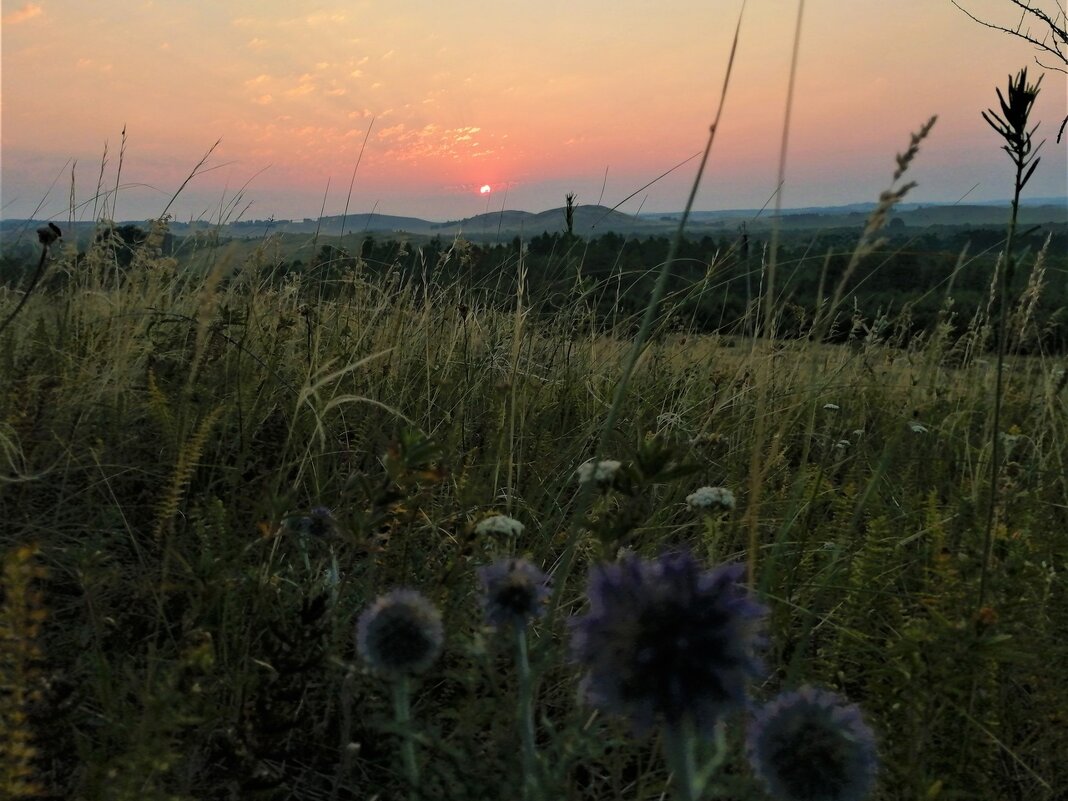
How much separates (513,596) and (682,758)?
36 centimetres

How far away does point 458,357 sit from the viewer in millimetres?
3938

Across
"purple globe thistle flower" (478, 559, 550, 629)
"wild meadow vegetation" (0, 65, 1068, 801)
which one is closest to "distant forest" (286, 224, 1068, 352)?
"wild meadow vegetation" (0, 65, 1068, 801)

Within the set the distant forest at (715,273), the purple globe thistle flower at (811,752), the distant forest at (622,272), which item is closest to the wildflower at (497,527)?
the purple globe thistle flower at (811,752)

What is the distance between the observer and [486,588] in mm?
1140

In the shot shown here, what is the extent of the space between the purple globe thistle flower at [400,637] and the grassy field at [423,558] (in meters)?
0.05

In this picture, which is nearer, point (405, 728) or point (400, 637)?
point (405, 728)

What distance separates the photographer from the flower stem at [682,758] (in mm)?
778

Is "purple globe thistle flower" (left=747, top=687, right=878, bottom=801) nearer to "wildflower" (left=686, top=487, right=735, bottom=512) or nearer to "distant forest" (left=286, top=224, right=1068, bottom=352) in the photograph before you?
"wildflower" (left=686, top=487, right=735, bottom=512)

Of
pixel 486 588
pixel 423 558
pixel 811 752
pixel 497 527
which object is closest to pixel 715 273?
pixel 423 558

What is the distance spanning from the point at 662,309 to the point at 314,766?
3.03 metres

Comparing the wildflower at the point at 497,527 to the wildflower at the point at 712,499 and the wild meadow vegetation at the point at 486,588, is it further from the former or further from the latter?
the wildflower at the point at 712,499

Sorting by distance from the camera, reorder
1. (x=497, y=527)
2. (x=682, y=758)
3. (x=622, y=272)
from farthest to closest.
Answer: (x=622, y=272) → (x=497, y=527) → (x=682, y=758)

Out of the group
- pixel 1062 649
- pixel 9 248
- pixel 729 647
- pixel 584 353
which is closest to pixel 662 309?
pixel 584 353

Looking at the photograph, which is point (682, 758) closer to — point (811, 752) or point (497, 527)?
point (811, 752)
